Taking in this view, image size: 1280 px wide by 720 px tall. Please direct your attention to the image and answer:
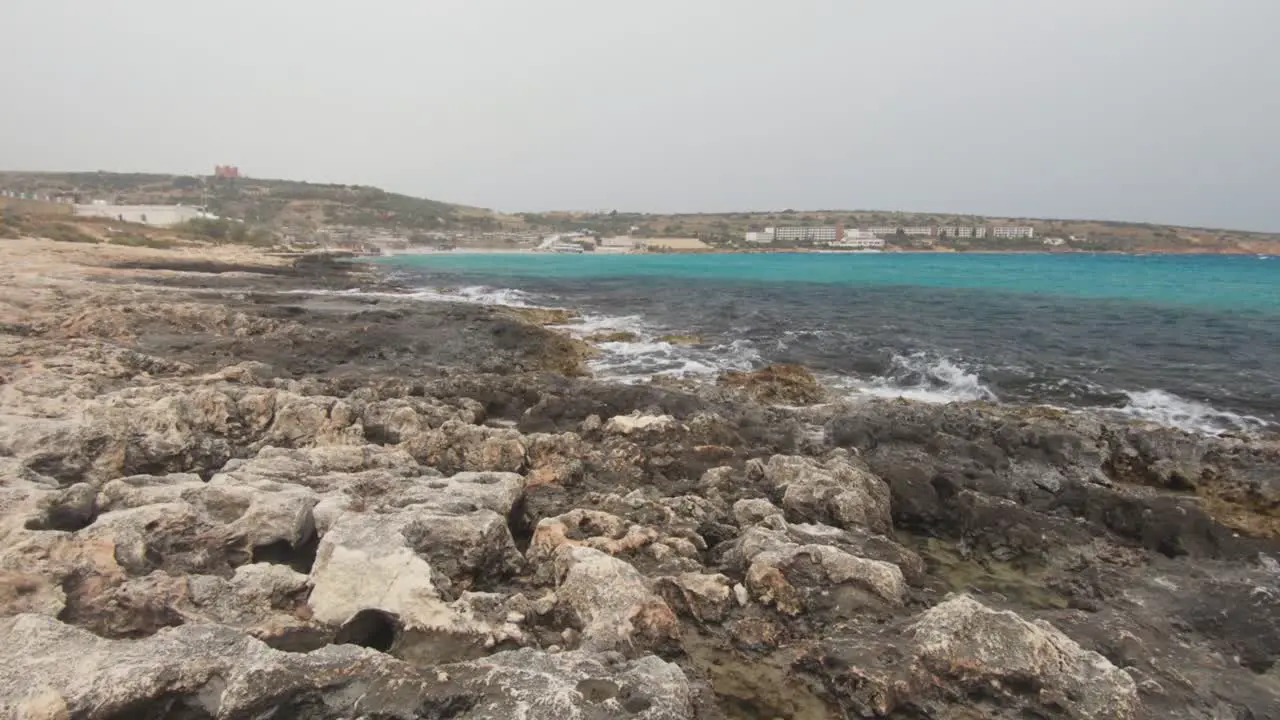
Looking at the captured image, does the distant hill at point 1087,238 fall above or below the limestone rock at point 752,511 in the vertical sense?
above

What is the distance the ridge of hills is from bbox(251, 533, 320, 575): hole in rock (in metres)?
122

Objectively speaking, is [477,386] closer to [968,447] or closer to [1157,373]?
[968,447]

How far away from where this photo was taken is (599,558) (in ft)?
19.0

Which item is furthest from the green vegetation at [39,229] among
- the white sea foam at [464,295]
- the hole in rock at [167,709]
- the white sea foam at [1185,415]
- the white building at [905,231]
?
the white building at [905,231]

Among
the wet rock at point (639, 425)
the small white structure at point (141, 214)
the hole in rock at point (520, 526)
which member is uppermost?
the small white structure at point (141, 214)

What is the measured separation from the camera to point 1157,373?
1939 centimetres

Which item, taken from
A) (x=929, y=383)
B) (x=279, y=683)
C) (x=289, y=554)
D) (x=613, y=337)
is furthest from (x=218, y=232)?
(x=279, y=683)

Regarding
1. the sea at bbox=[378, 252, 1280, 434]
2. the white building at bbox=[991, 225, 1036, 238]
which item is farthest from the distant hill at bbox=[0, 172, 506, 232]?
the white building at bbox=[991, 225, 1036, 238]

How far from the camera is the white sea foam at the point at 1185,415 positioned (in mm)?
13836

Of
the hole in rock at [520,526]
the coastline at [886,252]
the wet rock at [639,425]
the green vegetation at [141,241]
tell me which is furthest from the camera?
the coastline at [886,252]

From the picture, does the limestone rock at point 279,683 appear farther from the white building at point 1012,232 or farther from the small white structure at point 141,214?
the white building at point 1012,232

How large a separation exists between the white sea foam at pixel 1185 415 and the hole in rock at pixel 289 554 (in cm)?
1665

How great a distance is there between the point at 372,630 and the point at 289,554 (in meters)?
1.77

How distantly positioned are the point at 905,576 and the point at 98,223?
77694 millimetres
